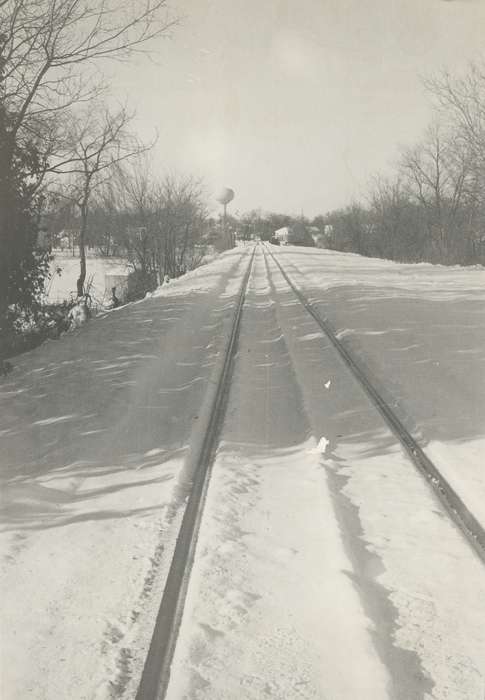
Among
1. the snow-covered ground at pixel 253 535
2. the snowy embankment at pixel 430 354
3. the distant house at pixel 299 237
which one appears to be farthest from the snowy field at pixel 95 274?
the distant house at pixel 299 237

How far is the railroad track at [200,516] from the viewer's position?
2.73m

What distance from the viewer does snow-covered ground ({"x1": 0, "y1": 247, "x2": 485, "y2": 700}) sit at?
105 inches

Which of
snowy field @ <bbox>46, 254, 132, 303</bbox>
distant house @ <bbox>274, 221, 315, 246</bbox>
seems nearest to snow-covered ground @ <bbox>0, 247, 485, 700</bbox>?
snowy field @ <bbox>46, 254, 132, 303</bbox>

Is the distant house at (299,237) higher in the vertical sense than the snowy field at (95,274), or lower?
higher

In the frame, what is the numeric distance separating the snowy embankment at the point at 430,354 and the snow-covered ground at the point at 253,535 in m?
0.04

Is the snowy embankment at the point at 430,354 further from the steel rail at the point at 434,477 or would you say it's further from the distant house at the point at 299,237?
the distant house at the point at 299,237

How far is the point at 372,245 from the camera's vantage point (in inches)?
2542

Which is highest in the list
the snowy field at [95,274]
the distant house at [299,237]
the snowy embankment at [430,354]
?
the distant house at [299,237]

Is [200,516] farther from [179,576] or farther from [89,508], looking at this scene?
[89,508]

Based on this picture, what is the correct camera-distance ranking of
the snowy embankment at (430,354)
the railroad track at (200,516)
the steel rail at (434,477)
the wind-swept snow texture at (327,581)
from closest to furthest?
the wind-swept snow texture at (327,581)
the railroad track at (200,516)
the steel rail at (434,477)
the snowy embankment at (430,354)

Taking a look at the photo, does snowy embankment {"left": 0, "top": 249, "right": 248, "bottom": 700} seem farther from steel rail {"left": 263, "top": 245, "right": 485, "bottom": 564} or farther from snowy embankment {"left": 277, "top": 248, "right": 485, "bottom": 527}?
snowy embankment {"left": 277, "top": 248, "right": 485, "bottom": 527}

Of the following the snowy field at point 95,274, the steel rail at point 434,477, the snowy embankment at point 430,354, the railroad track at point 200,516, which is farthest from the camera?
the snowy field at point 95,274

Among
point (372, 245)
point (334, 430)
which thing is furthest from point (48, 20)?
point (372, 245)

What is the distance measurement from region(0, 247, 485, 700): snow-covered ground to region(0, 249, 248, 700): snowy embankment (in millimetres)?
14
